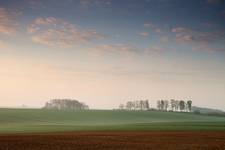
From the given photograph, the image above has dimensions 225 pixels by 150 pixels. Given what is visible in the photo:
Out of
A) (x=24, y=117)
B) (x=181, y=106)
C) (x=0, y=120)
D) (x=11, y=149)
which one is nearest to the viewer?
(x=11, y=149)

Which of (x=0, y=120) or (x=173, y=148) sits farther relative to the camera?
(x=0, y=120)

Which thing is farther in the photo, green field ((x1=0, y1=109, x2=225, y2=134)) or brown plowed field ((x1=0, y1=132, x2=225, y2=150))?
green field ((x1=0, y1=109, x2=225, y2=134))

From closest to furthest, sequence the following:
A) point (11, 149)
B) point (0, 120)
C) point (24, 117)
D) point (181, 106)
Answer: point (11, 149) → point (0, 120) → point (24, 117) → point (181, 106)

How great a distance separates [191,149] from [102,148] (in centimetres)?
725

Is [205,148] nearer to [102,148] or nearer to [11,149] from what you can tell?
[102,148]

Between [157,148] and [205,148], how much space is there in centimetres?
401

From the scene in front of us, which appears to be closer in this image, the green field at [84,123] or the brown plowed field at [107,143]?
the brown plowed field at [107,143]

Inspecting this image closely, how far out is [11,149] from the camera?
93.4ft

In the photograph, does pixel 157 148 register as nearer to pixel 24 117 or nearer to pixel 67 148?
pixel 67 148

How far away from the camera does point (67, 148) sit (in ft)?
97.8

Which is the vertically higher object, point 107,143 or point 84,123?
point 107,143

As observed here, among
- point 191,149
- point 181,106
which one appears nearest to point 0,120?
point 191,149

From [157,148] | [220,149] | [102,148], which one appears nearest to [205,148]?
[220,149]

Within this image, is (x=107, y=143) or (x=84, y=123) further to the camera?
(x=84, y=123)
